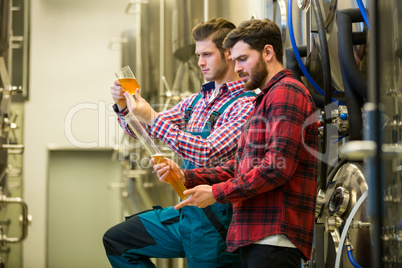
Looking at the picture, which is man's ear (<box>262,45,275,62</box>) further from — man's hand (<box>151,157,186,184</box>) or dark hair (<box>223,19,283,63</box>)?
man's hand (<box>151,157,186,184</box>)

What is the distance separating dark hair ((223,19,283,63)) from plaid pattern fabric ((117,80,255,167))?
0.25 meters

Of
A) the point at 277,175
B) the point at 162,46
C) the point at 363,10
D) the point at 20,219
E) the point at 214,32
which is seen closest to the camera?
the point at 277,175

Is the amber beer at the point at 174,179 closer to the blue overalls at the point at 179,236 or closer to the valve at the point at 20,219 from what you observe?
the blue overalls at the point at 179,236

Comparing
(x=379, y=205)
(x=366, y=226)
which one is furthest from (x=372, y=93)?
(x=366, y=226)

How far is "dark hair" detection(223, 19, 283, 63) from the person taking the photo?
76.8 inches

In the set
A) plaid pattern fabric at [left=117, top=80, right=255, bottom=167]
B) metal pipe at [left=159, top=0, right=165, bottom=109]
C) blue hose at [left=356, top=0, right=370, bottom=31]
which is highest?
metal pipe at [left=159, top=0, right=165, bottom=109]

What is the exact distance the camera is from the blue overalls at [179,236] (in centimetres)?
205

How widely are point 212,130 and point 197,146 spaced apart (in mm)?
155

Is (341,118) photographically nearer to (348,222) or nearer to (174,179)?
(348,222)

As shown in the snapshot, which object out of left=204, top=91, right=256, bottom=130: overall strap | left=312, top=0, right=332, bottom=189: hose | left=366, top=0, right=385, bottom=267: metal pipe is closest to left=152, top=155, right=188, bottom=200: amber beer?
left=204, top=91, right=256, bottom=130: overall strap

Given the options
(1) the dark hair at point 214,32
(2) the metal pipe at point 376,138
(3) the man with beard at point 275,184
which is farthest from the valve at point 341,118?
(2) the metal pipe at point 376,138

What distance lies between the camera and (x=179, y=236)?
216 cm

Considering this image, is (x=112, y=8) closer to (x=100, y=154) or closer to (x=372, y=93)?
(x=100, y=154)

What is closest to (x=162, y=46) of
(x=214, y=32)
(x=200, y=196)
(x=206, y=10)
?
(x=206, y=10)
